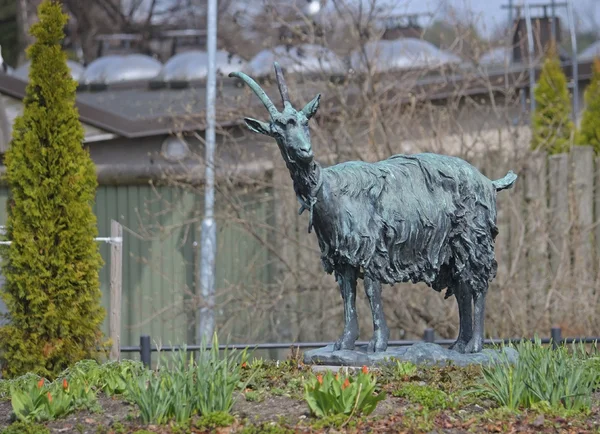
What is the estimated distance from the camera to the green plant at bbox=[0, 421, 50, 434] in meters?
6.52

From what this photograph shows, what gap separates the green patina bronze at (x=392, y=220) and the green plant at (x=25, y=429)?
2.51m

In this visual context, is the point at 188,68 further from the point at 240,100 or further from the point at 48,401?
the point at 48,401

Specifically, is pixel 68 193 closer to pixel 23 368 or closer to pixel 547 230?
pixel 23 368

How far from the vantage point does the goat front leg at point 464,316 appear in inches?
332

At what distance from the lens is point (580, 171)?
564 inches

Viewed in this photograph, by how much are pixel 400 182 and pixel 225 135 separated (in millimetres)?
6826

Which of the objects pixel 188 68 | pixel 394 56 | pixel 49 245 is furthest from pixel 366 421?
pixel 188 68

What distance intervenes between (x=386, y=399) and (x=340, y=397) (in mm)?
651

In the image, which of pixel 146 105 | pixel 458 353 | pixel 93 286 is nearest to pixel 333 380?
pixel 458 353

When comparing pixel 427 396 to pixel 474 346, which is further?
pixel 474 346

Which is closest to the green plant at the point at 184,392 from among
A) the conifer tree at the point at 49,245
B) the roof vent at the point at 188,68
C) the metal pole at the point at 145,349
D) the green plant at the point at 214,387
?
the green plant at the point at 214,387

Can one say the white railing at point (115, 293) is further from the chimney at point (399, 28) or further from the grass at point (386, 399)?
the chimney at point (399, 28)

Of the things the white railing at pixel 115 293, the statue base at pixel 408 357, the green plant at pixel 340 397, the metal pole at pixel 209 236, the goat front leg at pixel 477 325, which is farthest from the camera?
the metal pole at pixel 209 236

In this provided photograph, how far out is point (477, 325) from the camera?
27.5 feet
